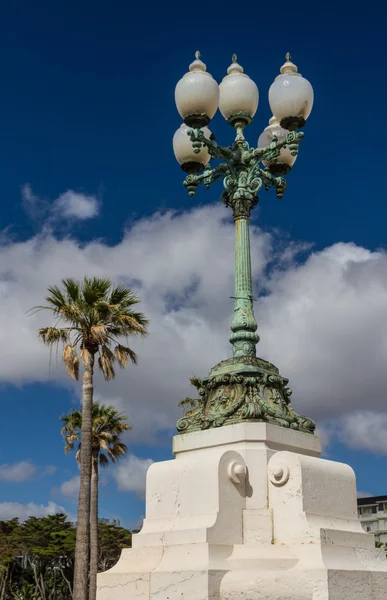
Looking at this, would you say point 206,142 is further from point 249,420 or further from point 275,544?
point 275,544

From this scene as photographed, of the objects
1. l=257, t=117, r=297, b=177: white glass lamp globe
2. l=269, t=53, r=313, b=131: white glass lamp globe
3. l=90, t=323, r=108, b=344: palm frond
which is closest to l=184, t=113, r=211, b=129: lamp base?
l=269, t=53, r=313, b=131: white glass lamp globe

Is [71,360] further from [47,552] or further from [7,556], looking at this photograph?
[7,556]

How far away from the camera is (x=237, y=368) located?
8570mm

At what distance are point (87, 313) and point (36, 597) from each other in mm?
30813

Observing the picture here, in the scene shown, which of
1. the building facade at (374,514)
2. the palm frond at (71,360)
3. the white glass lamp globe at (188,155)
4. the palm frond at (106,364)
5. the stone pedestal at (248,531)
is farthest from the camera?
the building facade at (374,514)

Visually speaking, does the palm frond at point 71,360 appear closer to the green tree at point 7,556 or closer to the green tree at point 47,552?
the green tree at point 7,556

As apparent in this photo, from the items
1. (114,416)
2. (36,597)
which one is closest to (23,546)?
(36,597)

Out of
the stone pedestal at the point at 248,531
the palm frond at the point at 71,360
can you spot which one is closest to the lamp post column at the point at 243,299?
the stone pedestal at the point at 248,531

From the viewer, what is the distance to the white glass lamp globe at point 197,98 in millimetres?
9164

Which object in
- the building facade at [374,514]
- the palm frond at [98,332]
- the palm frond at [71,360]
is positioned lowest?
the palm frond at [71,360]

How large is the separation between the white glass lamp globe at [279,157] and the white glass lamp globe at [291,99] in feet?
2.38

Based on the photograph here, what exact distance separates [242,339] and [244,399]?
806 millimetres

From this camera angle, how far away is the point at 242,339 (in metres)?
8.86

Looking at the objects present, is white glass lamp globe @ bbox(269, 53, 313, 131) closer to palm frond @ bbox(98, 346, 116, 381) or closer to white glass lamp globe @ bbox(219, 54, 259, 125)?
white glass lamp globe @ bbox(219, 54, 259, 125)
